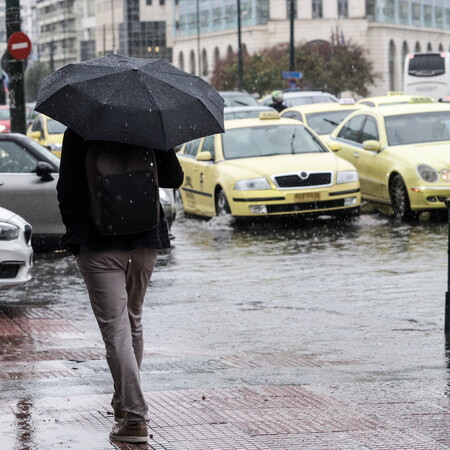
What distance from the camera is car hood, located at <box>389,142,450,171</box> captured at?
54.6 feet

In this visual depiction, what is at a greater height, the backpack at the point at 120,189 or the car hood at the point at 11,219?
the backpack at the point at 120,189

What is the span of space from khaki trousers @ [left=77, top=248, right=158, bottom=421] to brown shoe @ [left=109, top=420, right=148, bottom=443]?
0.04m

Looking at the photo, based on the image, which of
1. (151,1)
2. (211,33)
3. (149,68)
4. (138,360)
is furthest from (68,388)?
(151,1)

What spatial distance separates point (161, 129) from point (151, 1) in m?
155

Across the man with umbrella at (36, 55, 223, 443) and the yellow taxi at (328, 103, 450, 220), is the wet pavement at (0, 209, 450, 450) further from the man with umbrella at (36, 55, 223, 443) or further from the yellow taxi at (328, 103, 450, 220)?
the yellow taxi at (328, 103, 450, 220)

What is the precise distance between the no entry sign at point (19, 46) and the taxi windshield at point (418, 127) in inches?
223

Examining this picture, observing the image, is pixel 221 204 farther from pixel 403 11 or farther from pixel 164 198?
pixel 403 11

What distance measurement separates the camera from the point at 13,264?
10164 mm

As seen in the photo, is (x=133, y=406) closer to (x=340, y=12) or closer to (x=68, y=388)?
(x=68, y=388)

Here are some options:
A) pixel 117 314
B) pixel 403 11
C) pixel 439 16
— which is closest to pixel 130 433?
pixel 117 314

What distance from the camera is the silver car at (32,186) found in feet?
45.8

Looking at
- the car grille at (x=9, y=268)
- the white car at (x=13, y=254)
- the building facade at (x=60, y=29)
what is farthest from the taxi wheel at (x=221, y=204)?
the building facade at (x=60, y=29)

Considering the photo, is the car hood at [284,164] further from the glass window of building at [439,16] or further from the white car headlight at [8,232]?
the glass window of building at [439,16]

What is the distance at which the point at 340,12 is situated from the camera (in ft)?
389
